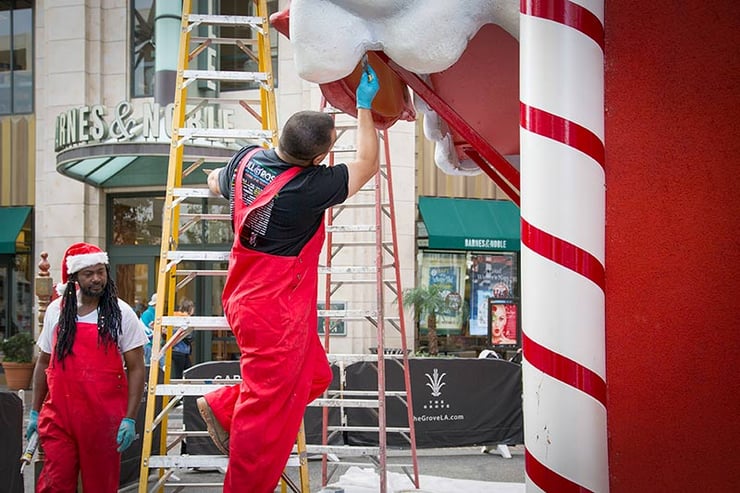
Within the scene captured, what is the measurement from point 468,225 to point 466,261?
0.90 m

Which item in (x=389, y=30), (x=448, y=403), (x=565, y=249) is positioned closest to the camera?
(x=565, y=249)

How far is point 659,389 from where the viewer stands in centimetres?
158

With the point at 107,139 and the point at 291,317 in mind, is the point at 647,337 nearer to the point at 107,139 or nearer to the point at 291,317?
the point at 291,317

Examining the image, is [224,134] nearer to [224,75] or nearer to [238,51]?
[224,75]

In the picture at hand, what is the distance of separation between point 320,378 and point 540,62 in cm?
197

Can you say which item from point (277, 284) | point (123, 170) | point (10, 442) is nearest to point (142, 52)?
point (123, 170)

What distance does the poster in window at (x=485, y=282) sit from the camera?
16.9 meters

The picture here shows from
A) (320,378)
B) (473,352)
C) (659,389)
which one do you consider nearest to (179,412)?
(473,352)

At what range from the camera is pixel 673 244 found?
1579 millimetres

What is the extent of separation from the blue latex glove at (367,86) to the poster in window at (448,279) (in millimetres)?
13654

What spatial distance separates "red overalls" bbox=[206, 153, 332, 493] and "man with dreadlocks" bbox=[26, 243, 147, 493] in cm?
151

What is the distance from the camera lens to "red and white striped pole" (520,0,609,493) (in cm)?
154

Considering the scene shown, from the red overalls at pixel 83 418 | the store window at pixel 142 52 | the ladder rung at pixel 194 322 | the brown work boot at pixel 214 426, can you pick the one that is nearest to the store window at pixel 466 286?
the store window at pixel 142 52

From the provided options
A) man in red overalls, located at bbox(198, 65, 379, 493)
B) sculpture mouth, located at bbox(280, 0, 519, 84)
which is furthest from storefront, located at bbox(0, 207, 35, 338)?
sculpture mouth, located at bbox(280, 0, 519, 84)
